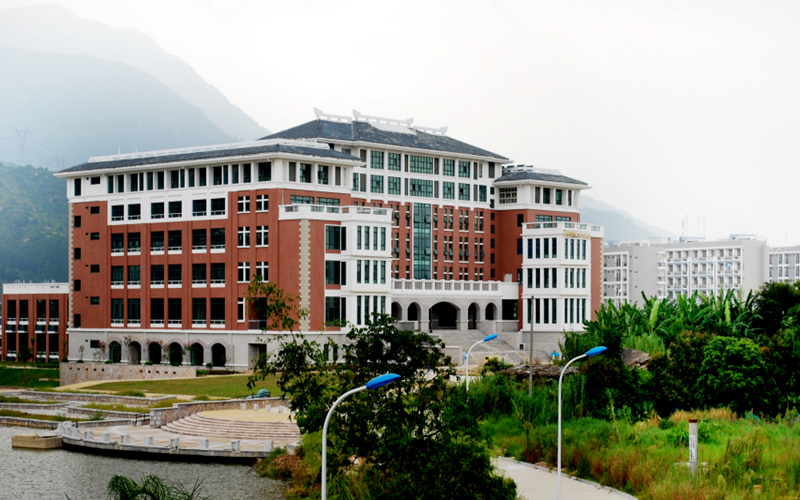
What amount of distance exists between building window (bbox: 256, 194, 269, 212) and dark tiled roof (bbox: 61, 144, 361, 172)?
332 centimetres

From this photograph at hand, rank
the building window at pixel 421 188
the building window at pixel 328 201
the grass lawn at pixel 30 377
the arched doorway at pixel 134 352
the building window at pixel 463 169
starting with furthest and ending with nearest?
the building window at pixel 463 169 < the building window at pixel 421 188 < the arched doorway at pixel 134 352 < the grass lawn at pixel 30 377 < the building window at pixel 328 201

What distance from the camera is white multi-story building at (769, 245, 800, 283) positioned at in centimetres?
15538

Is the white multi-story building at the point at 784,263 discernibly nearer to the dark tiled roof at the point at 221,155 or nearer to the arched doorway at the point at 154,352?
the dark tiled roof at the point at 221,155

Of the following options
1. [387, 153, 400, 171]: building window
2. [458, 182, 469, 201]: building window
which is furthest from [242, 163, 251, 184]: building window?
[458, 182, 469, 201]: building window

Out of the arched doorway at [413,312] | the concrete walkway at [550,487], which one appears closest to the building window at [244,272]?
the arched doorway at [413,312]

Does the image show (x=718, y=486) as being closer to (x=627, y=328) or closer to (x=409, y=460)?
(x=409, y=460)

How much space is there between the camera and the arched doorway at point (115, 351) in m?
78.8

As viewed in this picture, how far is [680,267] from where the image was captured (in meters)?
156

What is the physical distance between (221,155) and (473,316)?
2939 cm

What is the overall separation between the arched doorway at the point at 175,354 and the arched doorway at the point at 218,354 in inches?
118

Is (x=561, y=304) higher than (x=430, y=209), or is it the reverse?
(x=430, y=209)

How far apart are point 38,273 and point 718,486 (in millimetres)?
172264

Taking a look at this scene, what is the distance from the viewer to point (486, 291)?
86.8 m

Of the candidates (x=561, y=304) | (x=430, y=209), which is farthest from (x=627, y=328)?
(x=430, y=209)
